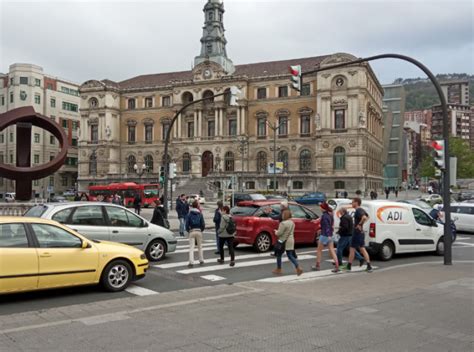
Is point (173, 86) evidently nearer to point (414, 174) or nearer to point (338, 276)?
point (338, 276)

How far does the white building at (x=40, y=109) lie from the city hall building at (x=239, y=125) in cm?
798

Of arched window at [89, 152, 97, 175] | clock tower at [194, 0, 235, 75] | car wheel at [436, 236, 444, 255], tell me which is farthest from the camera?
clock tower at [194, 0, 235, 75]

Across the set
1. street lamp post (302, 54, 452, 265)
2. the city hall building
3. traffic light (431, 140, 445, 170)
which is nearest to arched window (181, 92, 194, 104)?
the city hall building

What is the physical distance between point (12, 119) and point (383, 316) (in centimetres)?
2173

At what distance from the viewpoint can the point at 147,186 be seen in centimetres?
5000

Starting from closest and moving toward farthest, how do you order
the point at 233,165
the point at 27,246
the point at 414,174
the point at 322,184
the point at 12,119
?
the point at 27,246
the point at 12,119
the point at 322,184
the point at 233,165
the point at 414,174

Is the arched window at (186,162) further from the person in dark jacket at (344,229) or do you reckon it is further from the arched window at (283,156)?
the person in dark jacket at (344,229)

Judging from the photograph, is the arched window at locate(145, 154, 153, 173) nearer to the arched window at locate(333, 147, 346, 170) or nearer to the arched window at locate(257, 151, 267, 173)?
the arched window at locate(257, 151, 267, 173)

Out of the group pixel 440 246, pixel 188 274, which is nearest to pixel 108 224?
pixel 188 274

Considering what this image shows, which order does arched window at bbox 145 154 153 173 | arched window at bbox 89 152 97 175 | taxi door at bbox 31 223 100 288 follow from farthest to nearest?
arched window at bbox 89 152 97 175, arched window at bbox 145 154 153 173, taxi door at bbox 31 223 100 288

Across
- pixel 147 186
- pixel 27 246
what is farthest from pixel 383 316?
pixel 147 186

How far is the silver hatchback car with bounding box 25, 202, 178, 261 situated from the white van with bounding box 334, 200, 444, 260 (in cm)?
527

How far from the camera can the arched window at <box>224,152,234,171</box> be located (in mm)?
72188

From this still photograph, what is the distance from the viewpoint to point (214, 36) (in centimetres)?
8044
